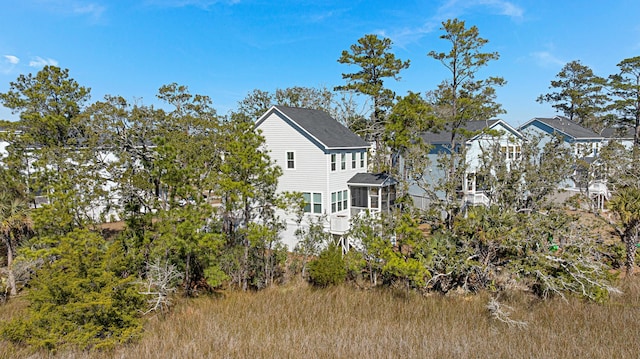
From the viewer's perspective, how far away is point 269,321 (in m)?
11.4

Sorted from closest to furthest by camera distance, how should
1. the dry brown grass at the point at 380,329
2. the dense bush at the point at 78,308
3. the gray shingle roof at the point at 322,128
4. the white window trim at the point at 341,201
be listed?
the dry brown grass at the point at 380,329, the dense bush at the point at 78,308, the gray shingle roof at the point at 322,128, the white window trim at the point at 341,201

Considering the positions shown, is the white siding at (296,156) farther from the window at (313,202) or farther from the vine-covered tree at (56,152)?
the vine-covered tree at (56,152)

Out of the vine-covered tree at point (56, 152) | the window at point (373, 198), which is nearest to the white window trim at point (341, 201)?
the window at point (373, 198)

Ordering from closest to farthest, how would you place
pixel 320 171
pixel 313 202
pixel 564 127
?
pixel 320 171, pixel 313 202, pixel 564 127

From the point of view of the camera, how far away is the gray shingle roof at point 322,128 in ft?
67.2

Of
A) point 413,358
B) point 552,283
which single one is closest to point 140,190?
point 413,358

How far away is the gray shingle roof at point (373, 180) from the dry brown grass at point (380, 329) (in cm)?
812

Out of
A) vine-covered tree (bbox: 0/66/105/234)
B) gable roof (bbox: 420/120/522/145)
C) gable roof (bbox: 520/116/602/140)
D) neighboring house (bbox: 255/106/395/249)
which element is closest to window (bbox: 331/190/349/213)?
neighboring house (bbox: 255/106/395/249)

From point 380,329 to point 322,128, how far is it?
556 inches

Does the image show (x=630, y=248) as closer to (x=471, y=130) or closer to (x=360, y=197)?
(x=360, y=197)

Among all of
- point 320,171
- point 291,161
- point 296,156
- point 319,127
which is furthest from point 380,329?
point 319,127

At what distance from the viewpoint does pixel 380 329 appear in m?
10.4

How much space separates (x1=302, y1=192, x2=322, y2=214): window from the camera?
67.3 feet

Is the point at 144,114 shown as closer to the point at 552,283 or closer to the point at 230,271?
the point at 230,271
